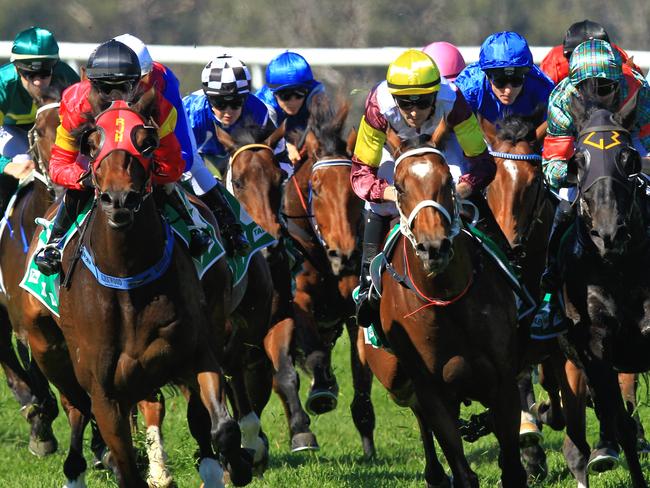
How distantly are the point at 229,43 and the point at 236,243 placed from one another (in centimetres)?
2183

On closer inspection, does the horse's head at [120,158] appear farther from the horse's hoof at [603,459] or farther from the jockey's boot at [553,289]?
the horse's hoof at [603,459]

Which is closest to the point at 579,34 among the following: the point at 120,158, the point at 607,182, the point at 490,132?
the point at 490,132

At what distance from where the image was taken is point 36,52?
920 cm

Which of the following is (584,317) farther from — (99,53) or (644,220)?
(99,53)

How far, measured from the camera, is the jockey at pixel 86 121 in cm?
699

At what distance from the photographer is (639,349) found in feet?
24.2

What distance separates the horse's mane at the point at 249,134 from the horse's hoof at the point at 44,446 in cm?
237

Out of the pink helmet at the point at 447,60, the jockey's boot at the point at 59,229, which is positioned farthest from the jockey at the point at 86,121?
the pink helmet at the point at 447,60

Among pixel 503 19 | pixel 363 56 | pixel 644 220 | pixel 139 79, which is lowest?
pixel 644 220

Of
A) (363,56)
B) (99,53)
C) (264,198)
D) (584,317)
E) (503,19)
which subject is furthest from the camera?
(503,19)

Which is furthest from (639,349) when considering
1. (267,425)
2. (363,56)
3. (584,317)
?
(363,56)

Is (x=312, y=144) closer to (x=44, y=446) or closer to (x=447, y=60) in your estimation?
(x=447, y=60)

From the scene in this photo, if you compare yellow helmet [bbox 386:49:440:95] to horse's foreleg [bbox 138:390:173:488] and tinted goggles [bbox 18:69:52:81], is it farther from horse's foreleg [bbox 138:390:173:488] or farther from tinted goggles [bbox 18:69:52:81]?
tinted goggles [bbox 18:69:52:81]

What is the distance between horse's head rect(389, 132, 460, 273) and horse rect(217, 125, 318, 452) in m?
2.95
